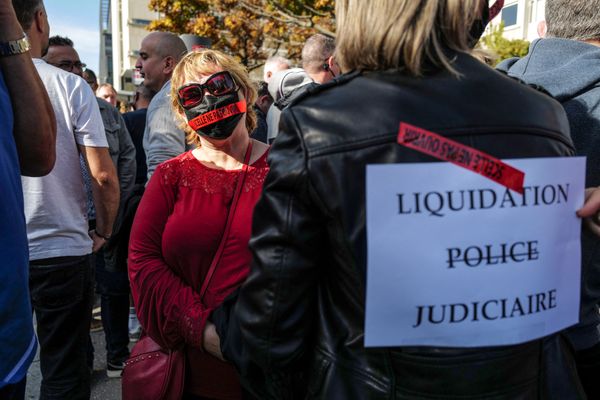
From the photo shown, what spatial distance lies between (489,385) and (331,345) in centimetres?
36

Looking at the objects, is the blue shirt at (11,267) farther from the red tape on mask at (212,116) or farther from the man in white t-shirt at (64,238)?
the man in white t-shirt at (64,238)

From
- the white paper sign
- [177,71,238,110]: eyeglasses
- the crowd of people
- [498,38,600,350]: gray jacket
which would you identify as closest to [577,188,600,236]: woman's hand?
the crowd of people

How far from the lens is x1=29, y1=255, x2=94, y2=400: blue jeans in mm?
2578

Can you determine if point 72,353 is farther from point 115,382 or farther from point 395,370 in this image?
point 395,370

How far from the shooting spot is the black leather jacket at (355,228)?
45.5 inches

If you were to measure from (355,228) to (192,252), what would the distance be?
0.88 metres

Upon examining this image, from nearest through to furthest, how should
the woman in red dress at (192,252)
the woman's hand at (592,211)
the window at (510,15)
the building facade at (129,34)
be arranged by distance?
the woman's hand at (592,211)
the woman in red dress at (192,252)
the window at (510,15)
the building facade at (129,34)

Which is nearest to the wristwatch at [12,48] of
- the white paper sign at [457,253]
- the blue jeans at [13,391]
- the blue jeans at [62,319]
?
the blue jeans at [13,391]

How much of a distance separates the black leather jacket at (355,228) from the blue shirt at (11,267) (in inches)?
23.7

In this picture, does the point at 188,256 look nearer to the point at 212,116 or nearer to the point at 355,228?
the point at 212,116

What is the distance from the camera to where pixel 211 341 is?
170 centimetres

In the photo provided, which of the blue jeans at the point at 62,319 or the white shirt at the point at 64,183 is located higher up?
the white shirt at the point at 64,183

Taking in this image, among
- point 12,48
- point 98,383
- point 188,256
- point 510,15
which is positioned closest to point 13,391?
point 188,256

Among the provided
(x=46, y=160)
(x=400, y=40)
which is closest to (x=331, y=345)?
(x=400, y=40)
